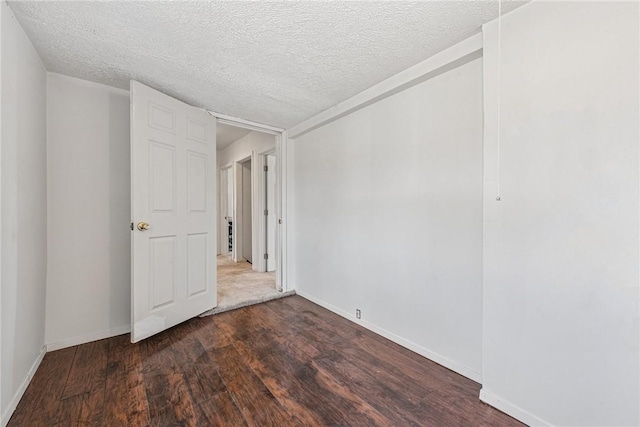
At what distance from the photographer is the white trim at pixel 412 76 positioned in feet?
5.35

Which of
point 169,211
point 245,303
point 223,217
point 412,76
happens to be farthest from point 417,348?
point 223,217

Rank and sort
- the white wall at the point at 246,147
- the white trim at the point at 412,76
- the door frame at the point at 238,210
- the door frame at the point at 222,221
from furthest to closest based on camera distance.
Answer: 1. the door frame at the point at 222,221
2. the door frame at the point at 238,210
3. the white wall at the point at 246,147
4. the white trim at the point at 412,76

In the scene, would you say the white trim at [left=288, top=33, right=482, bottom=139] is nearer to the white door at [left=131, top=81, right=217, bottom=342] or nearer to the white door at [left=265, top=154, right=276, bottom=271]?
the white door at [left=131, top=81, right=217, bottom=342]

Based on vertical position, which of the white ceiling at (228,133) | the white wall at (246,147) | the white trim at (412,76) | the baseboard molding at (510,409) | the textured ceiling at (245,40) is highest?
the white ceiling at (228,133)

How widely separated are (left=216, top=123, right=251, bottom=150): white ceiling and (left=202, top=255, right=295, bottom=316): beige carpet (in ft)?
7.66

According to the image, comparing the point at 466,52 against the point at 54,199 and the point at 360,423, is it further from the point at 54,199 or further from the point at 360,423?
the point at 54,199

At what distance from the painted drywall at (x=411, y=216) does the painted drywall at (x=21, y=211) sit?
7.38 feet

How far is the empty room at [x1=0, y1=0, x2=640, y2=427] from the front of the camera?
3.93 feet

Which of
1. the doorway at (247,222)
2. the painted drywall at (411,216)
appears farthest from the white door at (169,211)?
the painted drywall at (411,216)

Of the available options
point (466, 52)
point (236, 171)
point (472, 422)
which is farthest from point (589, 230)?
point (236, 171)

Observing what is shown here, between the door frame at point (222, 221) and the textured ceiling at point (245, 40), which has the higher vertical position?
the textured ceiling at point (245, 40)

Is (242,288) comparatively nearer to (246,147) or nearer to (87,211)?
(87,211)

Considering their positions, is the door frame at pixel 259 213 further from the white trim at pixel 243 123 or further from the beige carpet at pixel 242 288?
the white trim at pixel 243 123

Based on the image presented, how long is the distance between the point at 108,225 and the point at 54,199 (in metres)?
0.39
